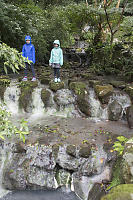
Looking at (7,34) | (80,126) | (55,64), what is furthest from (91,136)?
(7,34)

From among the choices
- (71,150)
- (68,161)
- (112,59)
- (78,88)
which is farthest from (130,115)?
(112,59)

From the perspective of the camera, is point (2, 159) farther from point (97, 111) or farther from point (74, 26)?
point (74, 26)

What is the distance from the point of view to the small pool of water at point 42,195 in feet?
13.3

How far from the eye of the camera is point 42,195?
415 cm

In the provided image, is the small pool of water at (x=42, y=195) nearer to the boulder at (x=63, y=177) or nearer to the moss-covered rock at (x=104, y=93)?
the boulder at (x=63, y=177)

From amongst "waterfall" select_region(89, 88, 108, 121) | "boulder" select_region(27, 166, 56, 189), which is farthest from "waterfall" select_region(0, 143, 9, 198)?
"waterfall" select_region(89, 88, 108, 121)

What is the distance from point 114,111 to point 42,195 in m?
3.82

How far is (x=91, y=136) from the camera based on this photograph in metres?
5.32

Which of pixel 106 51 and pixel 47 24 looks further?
pixel 47 24

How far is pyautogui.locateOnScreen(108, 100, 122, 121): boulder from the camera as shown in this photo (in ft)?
21.1

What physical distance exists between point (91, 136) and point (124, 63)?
5.39 metres

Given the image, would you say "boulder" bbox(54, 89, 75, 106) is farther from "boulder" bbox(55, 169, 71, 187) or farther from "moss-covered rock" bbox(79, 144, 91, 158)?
"boulder" bbox(55, 169, 71, 187)

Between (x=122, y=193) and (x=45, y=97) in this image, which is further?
(x=45, y=97)

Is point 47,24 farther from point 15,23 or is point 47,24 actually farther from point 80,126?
point 80,126
